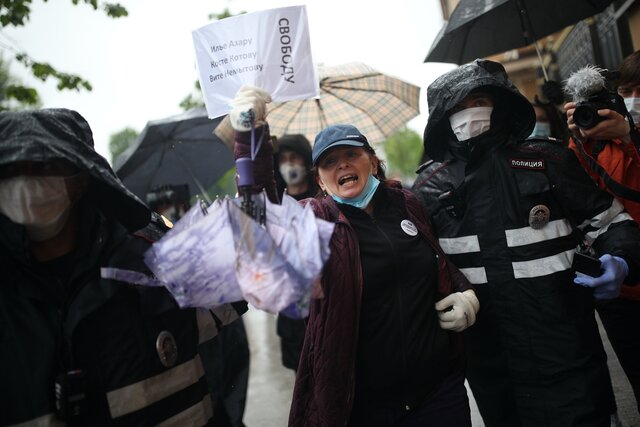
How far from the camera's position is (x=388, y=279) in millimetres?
2133

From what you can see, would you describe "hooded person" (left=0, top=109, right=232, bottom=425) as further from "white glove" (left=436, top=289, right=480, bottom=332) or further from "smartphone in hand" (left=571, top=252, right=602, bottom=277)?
"smartphone in hand" (left=571, top=252, right=602, bottom=277)

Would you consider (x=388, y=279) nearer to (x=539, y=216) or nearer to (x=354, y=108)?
(x=539, y=216)

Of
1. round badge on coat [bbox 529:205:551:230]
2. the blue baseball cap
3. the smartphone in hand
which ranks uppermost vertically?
the blue baseball cap

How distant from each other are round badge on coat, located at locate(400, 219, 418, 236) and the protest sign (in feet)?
2.86

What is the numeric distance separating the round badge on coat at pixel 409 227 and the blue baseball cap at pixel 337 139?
0.42 metres

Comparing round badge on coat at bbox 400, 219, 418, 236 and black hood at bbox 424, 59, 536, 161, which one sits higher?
black hood at bbox 424, 59, 536, 161

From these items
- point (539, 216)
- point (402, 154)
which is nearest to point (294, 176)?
point (539, 216)

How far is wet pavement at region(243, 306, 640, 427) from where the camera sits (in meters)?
3.62

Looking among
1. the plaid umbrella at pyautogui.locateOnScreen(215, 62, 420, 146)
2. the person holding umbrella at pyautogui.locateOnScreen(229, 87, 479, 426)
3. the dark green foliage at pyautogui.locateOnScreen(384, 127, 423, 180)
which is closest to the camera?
the person holding umbrella at pyautogui.locateOnScreen(229, 87, 479, 426)

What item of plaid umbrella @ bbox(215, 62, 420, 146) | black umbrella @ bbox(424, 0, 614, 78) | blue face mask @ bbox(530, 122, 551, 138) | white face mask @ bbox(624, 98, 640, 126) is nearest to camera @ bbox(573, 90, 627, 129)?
white face mask @ bbox(624, 98, 640, 126)

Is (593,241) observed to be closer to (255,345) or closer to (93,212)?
(93,212)

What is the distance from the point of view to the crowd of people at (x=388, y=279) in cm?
158

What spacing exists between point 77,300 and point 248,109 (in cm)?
86

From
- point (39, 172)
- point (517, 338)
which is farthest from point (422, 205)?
point (39, 172)
